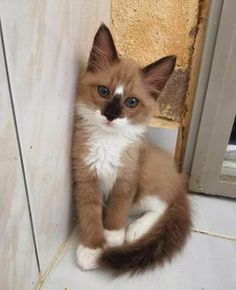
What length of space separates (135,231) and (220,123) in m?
0.41

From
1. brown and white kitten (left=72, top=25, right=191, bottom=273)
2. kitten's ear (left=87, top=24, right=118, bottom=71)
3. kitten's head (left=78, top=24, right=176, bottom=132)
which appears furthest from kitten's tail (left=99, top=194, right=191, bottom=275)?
kitten's ear (left=87, top=24, right=118, bottom=71)

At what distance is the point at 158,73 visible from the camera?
2.63 ft

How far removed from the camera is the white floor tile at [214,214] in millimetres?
1001

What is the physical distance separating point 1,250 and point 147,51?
2.27 feet

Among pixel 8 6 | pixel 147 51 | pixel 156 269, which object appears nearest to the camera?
pixel 8 6

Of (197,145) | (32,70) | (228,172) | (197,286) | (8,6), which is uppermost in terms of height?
(8,6)

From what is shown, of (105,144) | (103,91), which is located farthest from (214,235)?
(103,91)

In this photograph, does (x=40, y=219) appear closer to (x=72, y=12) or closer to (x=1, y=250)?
(x=1, y=250)

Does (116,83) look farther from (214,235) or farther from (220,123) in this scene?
(214,235)

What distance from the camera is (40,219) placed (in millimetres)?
719

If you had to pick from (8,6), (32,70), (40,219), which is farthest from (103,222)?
(8,6)

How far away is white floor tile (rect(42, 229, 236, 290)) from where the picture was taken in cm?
79

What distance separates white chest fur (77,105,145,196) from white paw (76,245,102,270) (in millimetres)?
180

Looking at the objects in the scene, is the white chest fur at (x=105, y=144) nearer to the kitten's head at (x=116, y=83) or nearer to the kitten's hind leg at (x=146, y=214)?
the kitten's head at (x=116, y=83)
